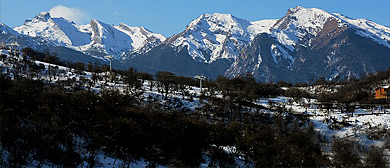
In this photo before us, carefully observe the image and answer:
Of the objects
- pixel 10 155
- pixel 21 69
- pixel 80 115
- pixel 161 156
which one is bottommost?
pixel 161 156

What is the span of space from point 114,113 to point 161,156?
7.21 meters

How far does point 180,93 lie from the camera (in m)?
79.6

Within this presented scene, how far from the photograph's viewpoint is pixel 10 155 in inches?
917

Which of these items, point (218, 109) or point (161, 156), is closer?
point (161, 156)

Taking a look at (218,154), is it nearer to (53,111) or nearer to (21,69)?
(53,111)

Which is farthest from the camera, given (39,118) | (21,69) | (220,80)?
(220,80)

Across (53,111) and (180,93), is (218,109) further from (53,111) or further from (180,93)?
(53,111)

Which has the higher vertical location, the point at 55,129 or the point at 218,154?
the point at 55,129

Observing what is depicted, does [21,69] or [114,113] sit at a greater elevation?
[21,69]

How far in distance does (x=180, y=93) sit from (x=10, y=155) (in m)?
57.3

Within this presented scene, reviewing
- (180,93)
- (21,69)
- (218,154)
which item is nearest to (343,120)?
(180,93)

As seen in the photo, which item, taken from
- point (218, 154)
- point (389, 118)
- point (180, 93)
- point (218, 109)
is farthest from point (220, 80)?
point (218, 154)

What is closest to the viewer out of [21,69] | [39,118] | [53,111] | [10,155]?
[10,155]

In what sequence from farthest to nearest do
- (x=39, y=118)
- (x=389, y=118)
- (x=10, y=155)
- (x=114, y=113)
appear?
(x=389, y=118) < (x=114, y=113) < (x=39, y=118) < (x=10, y=155)
